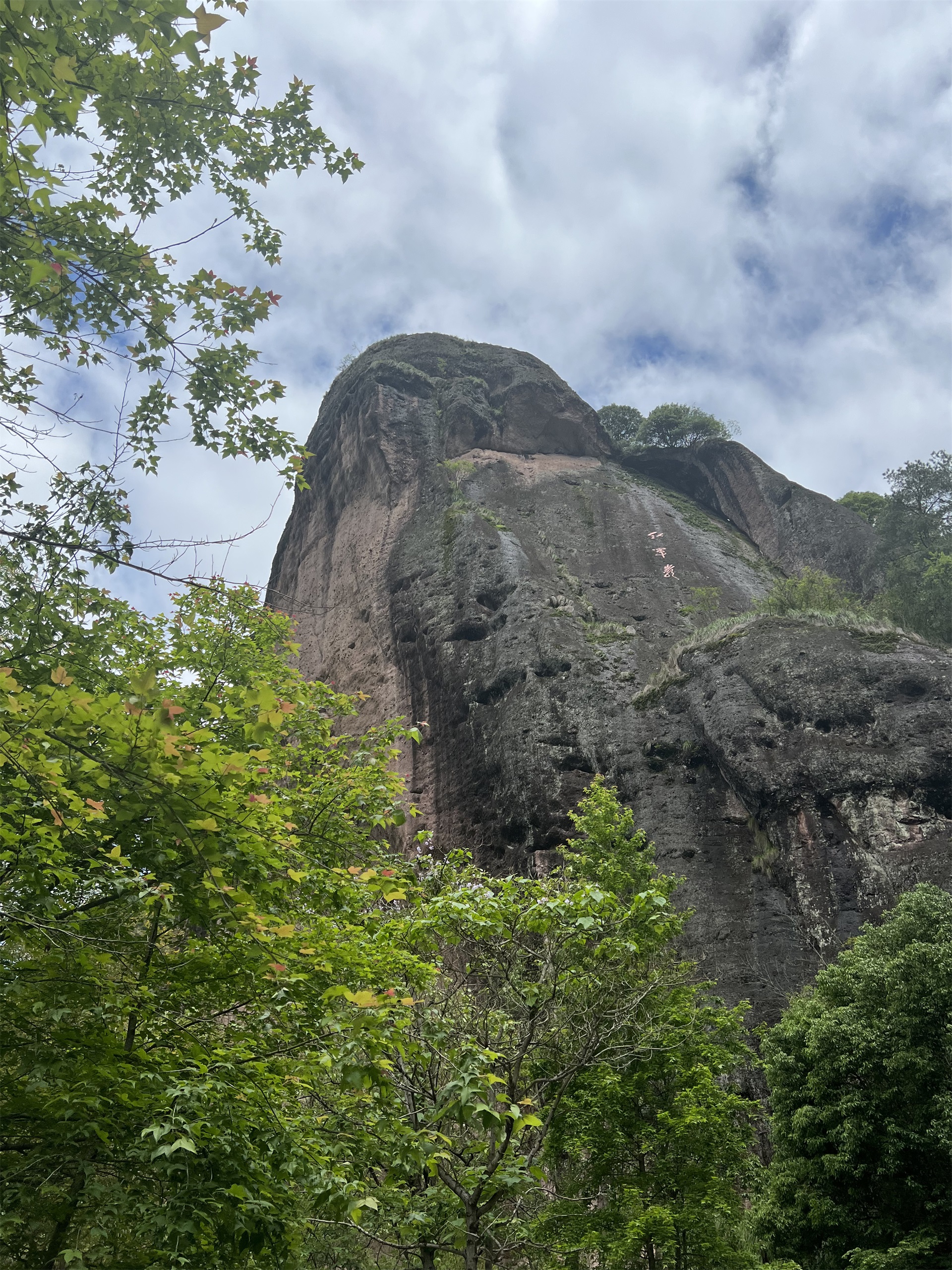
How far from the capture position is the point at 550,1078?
28.5 feet

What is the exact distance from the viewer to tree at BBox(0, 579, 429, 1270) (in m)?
4.39

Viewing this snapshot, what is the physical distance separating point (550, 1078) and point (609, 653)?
19457 mm

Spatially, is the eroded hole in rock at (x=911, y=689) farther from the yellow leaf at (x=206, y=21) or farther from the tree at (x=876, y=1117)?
the yellow leaf at (x=206, y=21)

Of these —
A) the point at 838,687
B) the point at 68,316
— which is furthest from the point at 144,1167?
the point at 838,687

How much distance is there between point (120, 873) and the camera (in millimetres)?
5637

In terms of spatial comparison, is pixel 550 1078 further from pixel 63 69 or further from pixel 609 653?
pixel 609 653

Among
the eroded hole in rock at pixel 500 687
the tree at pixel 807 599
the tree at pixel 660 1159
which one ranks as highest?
the tree at pixel 807 599

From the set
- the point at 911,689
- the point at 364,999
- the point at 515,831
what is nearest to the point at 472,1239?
the point at 364,999

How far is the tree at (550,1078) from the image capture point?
638 centimetres

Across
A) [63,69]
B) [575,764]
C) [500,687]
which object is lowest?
[63,69]

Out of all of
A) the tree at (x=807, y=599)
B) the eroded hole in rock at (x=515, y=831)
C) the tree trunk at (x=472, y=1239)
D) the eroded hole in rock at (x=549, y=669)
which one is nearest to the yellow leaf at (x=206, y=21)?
the tree trunk at (x=472, y=1239)

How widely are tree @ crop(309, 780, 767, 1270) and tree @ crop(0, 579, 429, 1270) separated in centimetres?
58

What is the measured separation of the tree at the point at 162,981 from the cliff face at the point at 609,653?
7.93 ft

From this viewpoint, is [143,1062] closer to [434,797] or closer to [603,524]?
[434,797]
